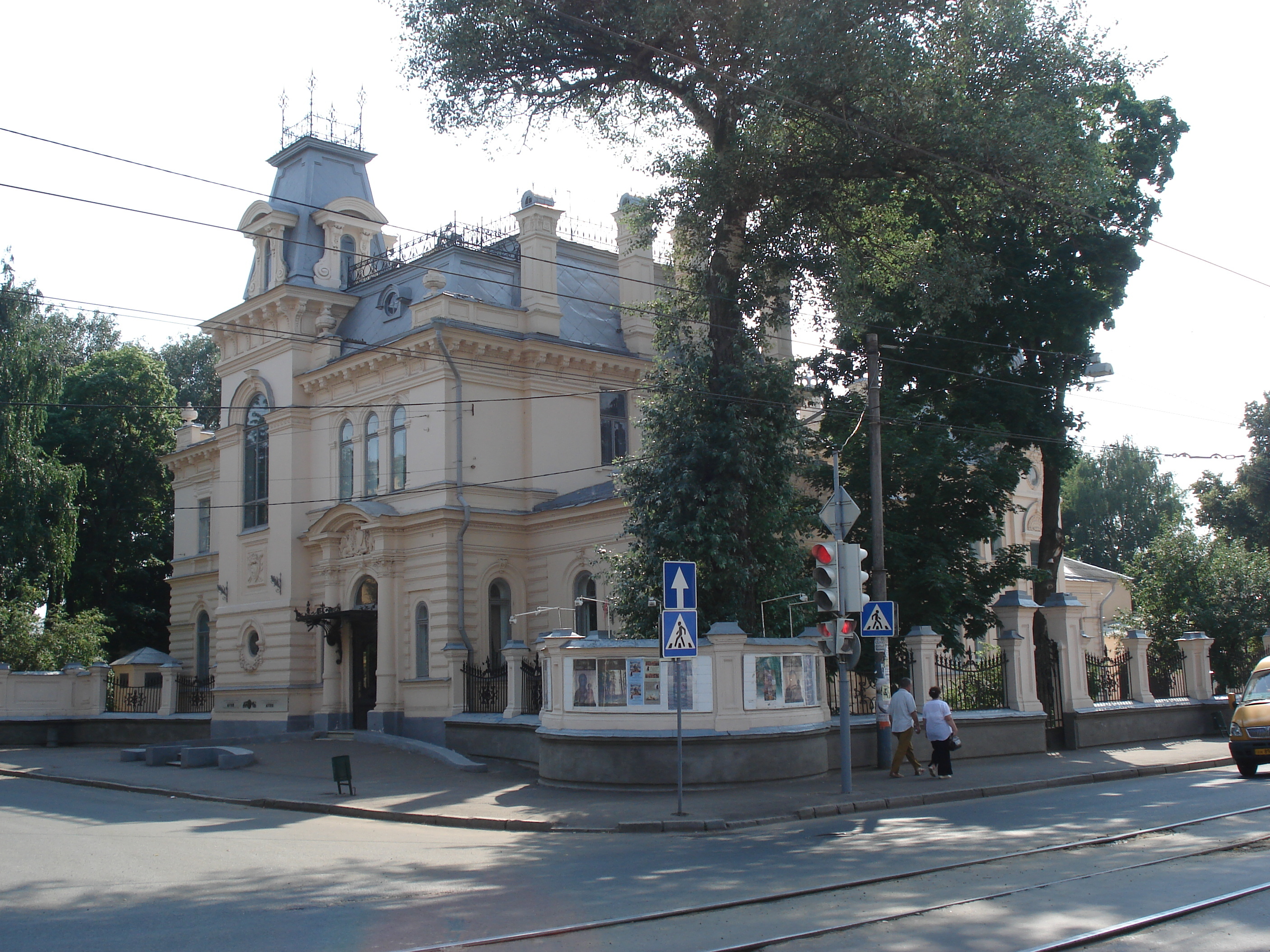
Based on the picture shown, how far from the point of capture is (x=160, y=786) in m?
18.9

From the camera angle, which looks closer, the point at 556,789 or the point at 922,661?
the point at 556,789

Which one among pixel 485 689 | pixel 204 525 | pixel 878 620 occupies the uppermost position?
pixel 204 525

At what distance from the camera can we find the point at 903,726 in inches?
665

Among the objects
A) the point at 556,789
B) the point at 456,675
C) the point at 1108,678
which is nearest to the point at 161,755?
the point at 456,675

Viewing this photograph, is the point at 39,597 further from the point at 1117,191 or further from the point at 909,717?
the point at 1117,191

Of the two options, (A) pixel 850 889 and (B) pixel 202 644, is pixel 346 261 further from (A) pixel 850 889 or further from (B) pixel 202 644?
(A) pixel 850 889

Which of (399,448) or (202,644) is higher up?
(399,448)

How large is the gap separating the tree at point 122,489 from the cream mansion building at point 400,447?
39.4 feet

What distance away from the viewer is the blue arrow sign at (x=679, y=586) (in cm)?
1387

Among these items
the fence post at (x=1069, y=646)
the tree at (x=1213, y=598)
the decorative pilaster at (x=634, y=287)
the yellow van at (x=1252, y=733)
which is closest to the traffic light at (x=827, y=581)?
the yellow van at (x=1252, y=733)

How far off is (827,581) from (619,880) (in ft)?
20.9

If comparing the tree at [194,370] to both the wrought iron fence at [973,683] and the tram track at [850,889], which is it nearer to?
the wrought iron fence at [973,683]

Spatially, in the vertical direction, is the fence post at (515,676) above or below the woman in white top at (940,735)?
above

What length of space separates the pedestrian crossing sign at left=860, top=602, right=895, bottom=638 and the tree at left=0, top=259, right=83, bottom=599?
25418 mm
